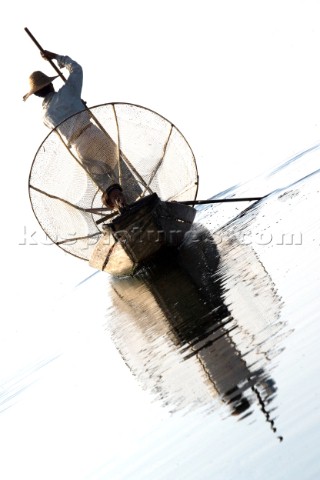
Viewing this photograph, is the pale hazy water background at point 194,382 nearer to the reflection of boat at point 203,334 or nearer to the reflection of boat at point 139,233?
the reflection of boat at point 203,334

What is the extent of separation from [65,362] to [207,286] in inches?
114

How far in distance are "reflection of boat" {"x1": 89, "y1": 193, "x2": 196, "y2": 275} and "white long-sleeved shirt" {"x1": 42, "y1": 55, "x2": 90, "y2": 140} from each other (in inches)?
99.3

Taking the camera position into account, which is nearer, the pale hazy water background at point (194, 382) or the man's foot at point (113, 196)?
the pale hazy water background at point (194, 382)

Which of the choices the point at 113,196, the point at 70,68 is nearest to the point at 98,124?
the point at 70,68

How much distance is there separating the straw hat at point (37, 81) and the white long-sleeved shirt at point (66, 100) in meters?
0.32

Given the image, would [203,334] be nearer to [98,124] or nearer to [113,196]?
[113,196]

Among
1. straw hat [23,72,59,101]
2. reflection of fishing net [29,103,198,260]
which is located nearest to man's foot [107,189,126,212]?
reflection of fishing net [29,103,198,260]

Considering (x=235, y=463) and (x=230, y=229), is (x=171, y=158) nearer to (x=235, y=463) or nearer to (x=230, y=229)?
(x=230, y=229)

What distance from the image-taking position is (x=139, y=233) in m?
14.1

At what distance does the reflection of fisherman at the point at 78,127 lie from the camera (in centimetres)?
1515

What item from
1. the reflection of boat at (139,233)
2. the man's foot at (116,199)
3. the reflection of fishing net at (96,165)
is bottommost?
the reflection of boat at (139,233)

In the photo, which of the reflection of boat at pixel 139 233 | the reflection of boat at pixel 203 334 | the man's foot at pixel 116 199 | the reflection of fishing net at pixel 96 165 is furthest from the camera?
the reflection of fishing net at pixel 96 165

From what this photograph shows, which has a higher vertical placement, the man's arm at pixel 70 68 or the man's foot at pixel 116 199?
the man's arm at pixel 70 68

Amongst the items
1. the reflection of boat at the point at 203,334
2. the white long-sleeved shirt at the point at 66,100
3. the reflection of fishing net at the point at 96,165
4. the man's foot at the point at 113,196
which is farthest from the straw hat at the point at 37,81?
the reflection of boat at the point at 203,334
